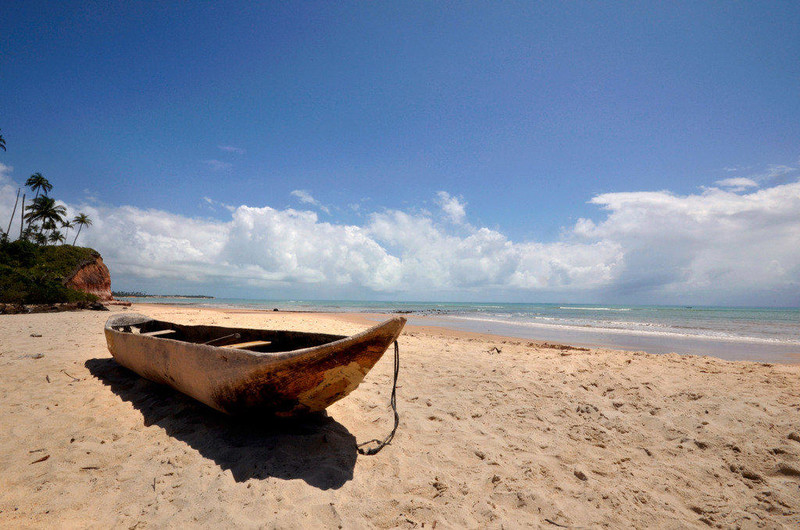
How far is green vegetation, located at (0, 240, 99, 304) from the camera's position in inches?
591

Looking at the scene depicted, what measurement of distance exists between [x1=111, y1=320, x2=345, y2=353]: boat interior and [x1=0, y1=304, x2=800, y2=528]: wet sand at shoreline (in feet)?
2.81

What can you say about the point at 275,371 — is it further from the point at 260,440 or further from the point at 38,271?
the point at 38,271

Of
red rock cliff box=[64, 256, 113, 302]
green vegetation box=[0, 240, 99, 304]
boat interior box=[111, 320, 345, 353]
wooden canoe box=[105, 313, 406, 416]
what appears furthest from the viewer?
red rock cliff box=[64, 256, 113, 302]

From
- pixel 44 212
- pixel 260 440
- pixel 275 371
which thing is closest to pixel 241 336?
pixel 260 440

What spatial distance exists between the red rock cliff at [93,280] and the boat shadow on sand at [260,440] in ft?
A: 71.1

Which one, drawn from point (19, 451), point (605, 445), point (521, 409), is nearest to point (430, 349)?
point (521, 409)

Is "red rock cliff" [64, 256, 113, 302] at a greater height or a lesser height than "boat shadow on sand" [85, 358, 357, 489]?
greater

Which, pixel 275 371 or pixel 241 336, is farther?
pixel 241 336

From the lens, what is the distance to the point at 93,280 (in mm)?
21062

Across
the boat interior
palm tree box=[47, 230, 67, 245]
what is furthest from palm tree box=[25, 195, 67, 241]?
the boat interior

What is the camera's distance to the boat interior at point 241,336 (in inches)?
175

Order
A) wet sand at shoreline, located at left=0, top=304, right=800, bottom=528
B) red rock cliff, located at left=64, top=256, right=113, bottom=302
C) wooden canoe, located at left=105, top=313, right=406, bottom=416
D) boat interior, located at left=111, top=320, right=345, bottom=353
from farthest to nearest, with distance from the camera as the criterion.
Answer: red rock cliff, located at left=64, top=256, right=113, bottom=302
boat interior, located at left=111, top=320, right=345, bottom=353
wooden canoe, located at left=105, top=313, right=406, bottom=416
wet sand at shoreline, located at left=0, top=304, right=800, bottom=528

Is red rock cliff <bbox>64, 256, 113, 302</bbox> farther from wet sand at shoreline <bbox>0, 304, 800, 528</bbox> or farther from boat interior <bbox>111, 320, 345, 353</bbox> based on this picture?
wet sand at shoreline <bbox>0, 304, 800, 528</bbox>

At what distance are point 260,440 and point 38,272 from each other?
843 inches
